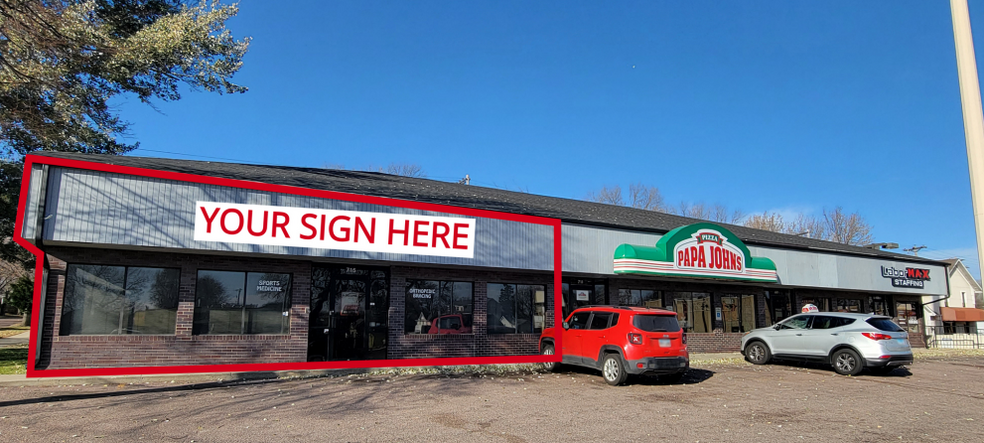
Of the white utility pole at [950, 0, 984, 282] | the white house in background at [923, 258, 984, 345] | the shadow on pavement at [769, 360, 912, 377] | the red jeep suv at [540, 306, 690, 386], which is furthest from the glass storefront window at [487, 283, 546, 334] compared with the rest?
the white house in background at [923, 258, 984, 345]

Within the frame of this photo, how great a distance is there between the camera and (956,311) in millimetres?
47094

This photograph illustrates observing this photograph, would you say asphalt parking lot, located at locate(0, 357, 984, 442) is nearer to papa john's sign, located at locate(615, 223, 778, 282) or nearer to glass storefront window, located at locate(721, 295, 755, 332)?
papa john's sign, located at locate(615, 223, 778, 282)

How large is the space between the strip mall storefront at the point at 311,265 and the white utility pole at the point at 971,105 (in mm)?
11157

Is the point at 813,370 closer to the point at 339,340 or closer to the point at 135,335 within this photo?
the point at 339,340

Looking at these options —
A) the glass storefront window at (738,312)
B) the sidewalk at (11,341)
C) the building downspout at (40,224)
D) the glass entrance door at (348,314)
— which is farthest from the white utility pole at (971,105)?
Answer: the sidewalk at (11,341)

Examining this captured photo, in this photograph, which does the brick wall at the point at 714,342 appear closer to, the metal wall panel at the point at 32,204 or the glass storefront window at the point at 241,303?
the glass storefront window at the point at 241,303

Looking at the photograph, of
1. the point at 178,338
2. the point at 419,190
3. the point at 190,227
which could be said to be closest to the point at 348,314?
the point at 178,338

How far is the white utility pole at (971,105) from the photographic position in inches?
265

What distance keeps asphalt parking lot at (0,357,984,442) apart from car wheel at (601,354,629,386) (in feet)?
0.81

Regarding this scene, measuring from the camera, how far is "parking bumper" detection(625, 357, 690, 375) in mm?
12406

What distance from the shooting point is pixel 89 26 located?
48.2 feet

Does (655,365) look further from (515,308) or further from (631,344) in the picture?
(515,308)

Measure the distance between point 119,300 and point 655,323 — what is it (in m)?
12.2

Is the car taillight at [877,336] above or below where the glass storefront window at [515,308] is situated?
below
